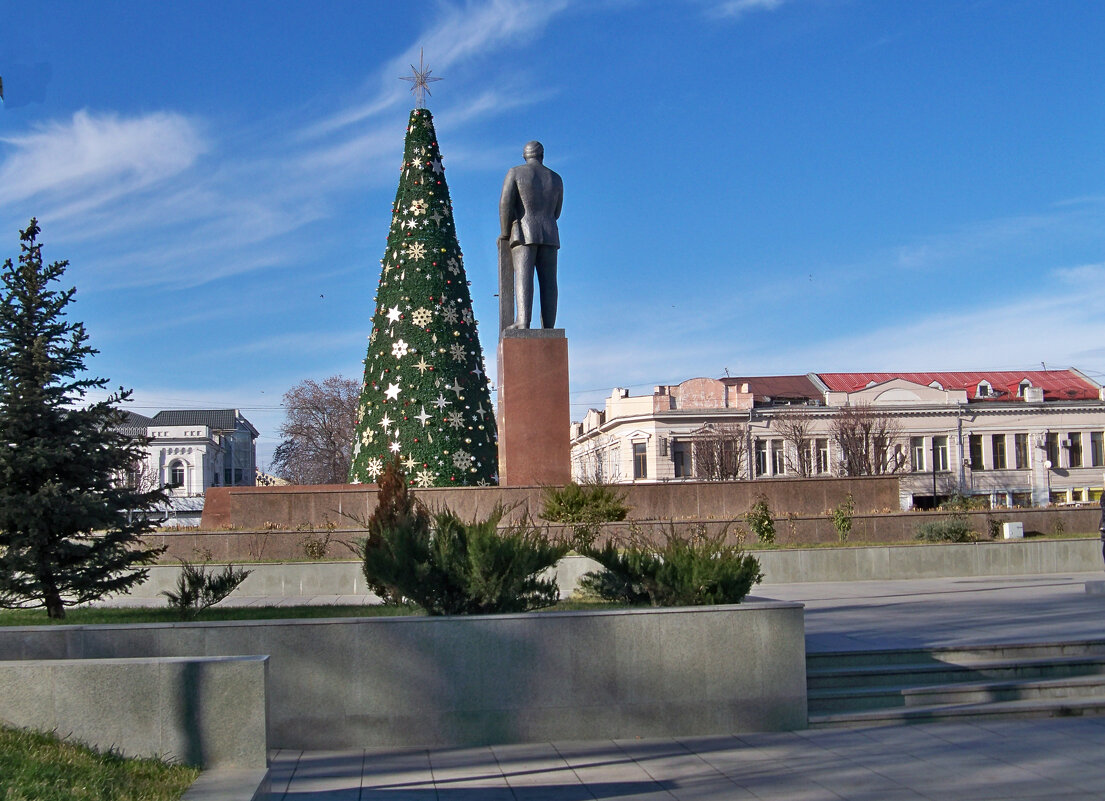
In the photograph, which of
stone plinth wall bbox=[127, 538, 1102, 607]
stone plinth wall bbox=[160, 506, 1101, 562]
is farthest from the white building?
stone plinth wall bbox=[127, 538, 1102, 607]

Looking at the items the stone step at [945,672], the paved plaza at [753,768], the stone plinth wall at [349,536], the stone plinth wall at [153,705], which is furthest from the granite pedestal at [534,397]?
the stone plinth wall at [153,705]

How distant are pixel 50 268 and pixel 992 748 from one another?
9162 mm

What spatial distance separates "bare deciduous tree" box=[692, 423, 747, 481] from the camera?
5634 centimetres

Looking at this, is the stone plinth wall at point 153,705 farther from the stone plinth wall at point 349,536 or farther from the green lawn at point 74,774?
the stone plinth wall at point 349,536

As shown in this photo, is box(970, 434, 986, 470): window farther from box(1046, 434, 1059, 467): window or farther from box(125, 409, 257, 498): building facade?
box(125, 409, 257, 498): building facade

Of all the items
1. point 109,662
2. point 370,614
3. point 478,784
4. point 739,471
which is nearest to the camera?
point 109,662

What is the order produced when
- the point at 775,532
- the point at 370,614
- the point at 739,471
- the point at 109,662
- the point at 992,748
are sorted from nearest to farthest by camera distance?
the point at 109,662 → the point at 992,748 → the point at 370,614 → the point at 775,532 → the point at 739,471

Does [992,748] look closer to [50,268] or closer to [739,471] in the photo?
[50,268]

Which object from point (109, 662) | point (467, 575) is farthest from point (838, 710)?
point (109, 662)

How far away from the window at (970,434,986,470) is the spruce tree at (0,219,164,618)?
59.3m

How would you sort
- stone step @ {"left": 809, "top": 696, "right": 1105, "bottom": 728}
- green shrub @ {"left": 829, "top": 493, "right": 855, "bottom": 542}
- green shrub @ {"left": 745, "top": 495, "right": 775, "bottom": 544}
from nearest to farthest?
stone step @ {"left": 809, "top": 696, "right": 1105, "bottom": 728}
green shrub @ {"left": 745, "top": 495, "right": 775, "bottom": 544}
green shrub @ {"left": 829, "top": 493, "right": 855, "bottom": 542}

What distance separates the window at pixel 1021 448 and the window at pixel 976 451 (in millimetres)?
2113

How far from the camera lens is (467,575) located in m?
8.33

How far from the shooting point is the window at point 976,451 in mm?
62844
